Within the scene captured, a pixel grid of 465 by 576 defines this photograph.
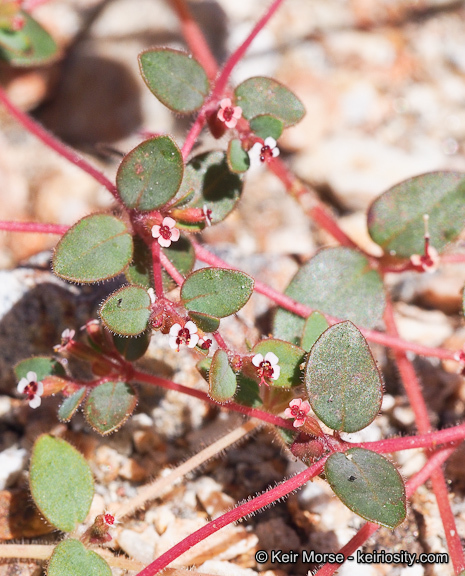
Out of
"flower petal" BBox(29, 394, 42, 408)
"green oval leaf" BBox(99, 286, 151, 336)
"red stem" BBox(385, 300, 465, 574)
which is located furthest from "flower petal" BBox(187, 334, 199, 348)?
"red stem" BBox(385, 300, 465, 574)

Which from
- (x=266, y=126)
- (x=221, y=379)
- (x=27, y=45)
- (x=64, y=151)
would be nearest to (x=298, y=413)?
(x=221, y=379)

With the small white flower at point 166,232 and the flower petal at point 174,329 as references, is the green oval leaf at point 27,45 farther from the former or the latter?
the flower petal at point 174,329

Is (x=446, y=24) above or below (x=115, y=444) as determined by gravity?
above

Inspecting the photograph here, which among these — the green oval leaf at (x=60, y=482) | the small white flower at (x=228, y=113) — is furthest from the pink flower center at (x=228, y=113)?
the green oval leaf at (x=60, y=482)

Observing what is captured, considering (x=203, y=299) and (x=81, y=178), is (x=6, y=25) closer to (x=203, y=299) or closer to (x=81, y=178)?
(x=81, y=178)

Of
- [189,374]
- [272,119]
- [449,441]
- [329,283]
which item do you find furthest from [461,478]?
[272,119]

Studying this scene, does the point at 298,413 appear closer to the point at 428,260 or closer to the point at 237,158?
the point at 237,158
